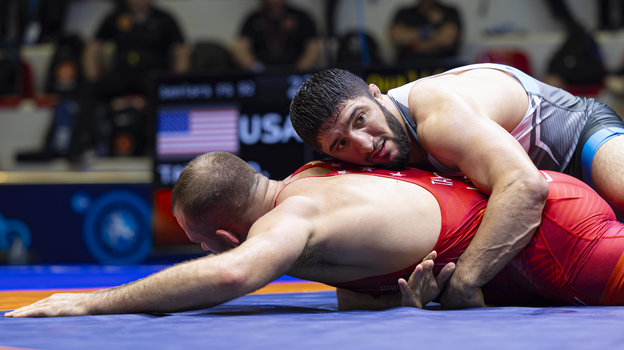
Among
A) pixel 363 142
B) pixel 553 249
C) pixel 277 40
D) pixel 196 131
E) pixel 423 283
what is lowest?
pixel 196 131

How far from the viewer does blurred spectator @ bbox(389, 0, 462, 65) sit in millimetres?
6668

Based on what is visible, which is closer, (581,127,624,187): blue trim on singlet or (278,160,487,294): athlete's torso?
(278,160,487,294): athlete's torso

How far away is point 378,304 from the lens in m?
2.28

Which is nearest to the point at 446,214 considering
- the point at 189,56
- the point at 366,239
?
the point at 366,239

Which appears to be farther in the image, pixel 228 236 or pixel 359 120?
pixel 359 120

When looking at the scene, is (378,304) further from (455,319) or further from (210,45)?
(210,45)

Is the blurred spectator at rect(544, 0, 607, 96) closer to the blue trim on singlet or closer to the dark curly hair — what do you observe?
the blue trim on singlet

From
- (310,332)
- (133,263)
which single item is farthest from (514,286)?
(133,263)

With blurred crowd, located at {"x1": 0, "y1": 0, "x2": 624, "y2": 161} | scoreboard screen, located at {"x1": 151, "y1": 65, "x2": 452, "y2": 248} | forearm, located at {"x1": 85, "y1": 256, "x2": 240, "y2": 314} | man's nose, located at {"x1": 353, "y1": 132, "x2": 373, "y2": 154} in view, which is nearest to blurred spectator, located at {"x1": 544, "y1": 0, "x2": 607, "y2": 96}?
blurred crowd, located at {"x1": 0, "y1": 0, "x2": 624, "y2": 161}

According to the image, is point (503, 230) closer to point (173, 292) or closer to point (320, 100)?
point (320, 100)

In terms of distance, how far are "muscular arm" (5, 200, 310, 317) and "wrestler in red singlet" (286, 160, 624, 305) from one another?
378 mm

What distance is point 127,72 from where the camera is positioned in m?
6.92

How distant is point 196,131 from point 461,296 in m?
2.83

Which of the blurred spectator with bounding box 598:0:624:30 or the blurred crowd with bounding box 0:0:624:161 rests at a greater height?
the blurred spectator with bounding box 598:0:624:30
